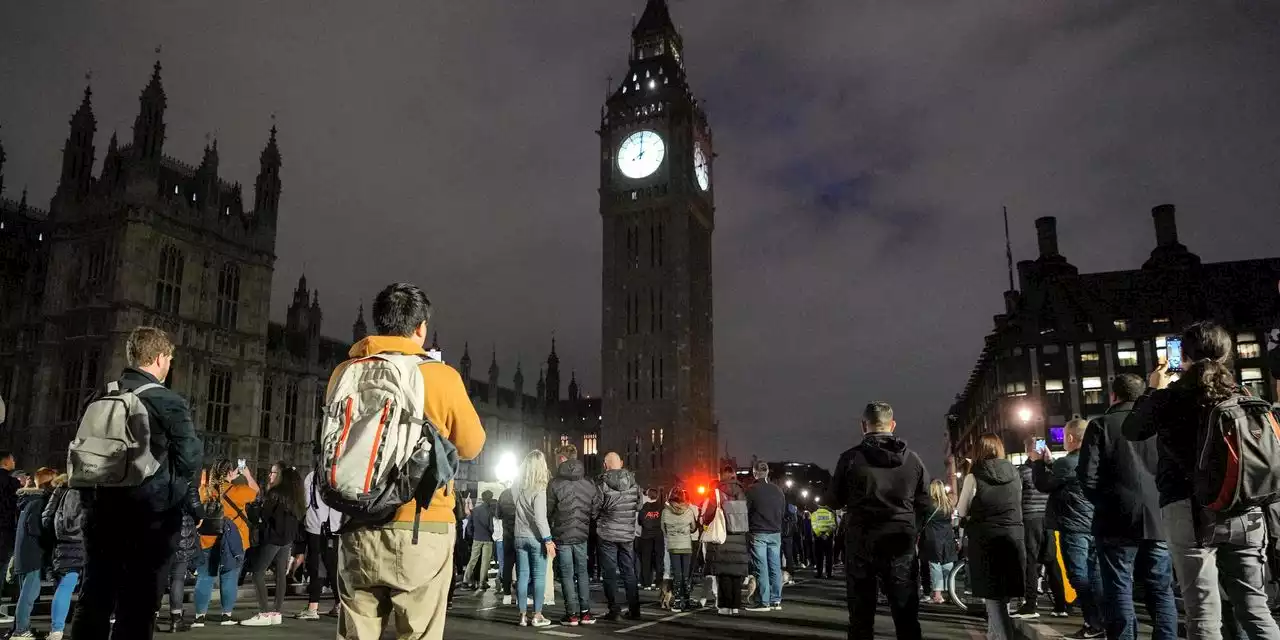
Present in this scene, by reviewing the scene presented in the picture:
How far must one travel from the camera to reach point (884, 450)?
563 cm

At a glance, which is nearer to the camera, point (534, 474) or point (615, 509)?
point (534, 474)

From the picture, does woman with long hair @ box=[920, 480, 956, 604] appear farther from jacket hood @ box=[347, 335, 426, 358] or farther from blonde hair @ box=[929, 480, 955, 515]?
jacket hood @ box=[347, 335, 426, 358]

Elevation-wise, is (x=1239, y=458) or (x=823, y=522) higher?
(x=1239, y=458)

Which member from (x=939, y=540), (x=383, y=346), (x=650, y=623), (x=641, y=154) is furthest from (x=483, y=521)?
(x=641, y=154)

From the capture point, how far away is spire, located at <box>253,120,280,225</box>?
145 feet

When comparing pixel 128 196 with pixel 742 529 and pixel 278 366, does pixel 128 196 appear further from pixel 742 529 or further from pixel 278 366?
pixel 742 529

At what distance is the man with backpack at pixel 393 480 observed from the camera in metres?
3.10

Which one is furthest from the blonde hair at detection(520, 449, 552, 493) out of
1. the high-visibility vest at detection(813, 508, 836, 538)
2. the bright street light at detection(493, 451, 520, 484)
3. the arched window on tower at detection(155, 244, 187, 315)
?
the arched window on tower at detection(155, 244, 187, 315)

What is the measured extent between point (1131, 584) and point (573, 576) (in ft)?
18.6

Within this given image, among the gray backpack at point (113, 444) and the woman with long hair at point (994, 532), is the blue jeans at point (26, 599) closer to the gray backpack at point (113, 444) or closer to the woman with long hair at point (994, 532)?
the gray backpack at point (113, 444)

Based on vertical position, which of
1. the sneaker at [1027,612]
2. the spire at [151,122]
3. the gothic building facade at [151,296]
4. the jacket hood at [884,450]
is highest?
the spire at [151,122]

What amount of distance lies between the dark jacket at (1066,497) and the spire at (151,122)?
4124cm

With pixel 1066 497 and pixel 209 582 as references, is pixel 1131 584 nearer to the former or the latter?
pixel 1066 497

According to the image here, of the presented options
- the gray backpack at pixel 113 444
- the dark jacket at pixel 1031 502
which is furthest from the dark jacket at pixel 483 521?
the gray backpack at pixel 113 444
